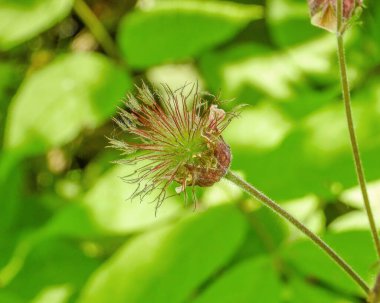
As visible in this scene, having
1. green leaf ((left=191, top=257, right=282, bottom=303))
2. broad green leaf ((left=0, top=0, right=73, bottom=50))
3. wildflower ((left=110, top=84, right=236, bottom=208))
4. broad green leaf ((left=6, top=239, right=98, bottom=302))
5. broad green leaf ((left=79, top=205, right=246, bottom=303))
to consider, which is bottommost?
broad green leaf ((left=6, top=239, right=98, bottom=302))

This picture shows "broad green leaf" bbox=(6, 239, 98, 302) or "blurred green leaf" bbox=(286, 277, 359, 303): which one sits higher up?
"broad green leaf" bbox=(6, 239, 98, 302)

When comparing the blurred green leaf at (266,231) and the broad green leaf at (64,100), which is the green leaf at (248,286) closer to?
the blurred green leaf at (266,231)

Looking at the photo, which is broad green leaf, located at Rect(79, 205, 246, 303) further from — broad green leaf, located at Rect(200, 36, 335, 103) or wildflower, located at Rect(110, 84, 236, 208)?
broad green leaf, located at Rect(200, 36, 335, 103)

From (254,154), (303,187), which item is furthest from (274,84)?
Answer: (303,187)

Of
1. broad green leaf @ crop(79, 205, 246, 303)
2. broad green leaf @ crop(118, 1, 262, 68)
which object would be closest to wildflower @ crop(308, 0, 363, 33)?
→ broad green leaf @ crop(79, 205, 246, 303)

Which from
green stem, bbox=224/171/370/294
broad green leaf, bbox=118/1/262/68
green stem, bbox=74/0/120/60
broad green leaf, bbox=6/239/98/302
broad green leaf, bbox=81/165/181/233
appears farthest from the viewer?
green stem, bbox=74/0/120/60

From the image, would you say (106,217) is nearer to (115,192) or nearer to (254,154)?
(115,192)
